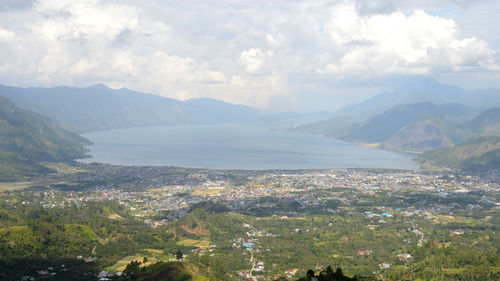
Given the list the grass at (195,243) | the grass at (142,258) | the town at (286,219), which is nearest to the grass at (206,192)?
the town at (286,219)

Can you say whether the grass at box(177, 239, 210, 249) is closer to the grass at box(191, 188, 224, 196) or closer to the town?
the town

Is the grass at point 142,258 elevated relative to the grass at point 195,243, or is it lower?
lower

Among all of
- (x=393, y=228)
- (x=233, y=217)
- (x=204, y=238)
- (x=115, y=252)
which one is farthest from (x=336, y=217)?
(x=115, y=252)

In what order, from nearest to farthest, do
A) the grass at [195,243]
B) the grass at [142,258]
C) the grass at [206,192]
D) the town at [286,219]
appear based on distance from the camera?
the grass at [142,258]
the town at [286,219]
the grass at [195,243]
the grass at [206,192]

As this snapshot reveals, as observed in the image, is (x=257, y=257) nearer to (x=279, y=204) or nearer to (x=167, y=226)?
(x=167, y=226)

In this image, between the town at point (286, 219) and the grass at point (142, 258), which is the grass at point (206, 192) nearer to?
the town at point (286, 219)

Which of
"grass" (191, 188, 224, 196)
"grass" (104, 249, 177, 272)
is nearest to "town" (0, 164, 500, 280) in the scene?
"grass" (104, 249, 177, 272)

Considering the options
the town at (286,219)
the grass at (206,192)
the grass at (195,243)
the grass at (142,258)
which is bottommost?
the grass at (142,258)

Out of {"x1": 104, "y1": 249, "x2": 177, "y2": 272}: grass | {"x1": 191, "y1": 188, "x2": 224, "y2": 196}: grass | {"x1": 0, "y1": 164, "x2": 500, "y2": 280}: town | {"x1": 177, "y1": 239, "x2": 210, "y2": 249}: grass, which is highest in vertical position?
{"x1": 191, "y1": 188, "x2": 224, "y2": 196}: grass

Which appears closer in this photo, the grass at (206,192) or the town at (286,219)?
the town at (286,219)

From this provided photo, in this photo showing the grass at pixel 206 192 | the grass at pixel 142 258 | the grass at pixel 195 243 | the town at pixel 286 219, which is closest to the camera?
the grass at pixel 142 258

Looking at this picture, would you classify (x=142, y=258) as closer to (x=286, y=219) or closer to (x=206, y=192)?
(x=286, y=219)

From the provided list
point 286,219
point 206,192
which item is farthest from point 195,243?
point 206,192
